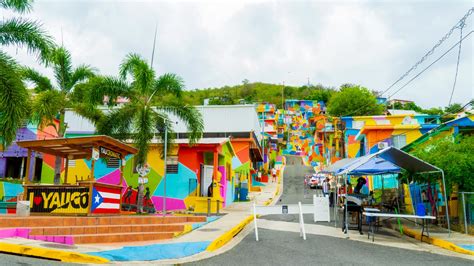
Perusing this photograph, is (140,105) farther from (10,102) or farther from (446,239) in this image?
(446,239)

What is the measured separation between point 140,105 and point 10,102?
807 cm

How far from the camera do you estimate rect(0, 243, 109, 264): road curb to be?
8383mm

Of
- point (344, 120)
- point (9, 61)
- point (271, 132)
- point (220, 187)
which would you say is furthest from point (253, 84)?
point (9, 61)

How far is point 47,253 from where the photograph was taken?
840 cm

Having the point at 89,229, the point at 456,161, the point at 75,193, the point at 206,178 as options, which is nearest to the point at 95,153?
the point at 75,193

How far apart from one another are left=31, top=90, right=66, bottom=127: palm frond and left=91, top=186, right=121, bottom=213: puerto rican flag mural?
6544 mm

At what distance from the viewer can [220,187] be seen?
2481 centimetres

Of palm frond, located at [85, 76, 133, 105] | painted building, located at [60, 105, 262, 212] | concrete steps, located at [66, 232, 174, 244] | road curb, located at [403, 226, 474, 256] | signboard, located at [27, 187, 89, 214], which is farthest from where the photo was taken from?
painted building, located at [60, 105, 262, 212]

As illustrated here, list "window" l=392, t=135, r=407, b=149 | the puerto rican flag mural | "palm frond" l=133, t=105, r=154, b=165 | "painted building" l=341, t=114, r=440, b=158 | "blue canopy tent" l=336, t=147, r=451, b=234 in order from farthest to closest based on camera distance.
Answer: "window" l=392, t=135, r=407, b=149 → "painted building" l=341, t=114, r=440, b=158 → "palm frond" l=133, t=105, r=154, b=165 → the puerto rican flag mural → "blue canopy tent" l=336, t=147, r=451, b=234

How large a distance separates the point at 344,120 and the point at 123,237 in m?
34.7

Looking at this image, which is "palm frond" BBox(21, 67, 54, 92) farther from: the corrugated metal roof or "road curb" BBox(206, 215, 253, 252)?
the corrugated metal roof

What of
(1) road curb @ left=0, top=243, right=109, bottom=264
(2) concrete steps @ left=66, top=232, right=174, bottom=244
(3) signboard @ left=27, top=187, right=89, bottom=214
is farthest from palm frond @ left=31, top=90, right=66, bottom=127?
(1) road curb @ left=0, top=243, right=109, bottom=264

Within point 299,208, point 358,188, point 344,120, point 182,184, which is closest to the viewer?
point 299,208

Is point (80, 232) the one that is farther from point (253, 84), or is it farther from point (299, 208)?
point (253, 84)
